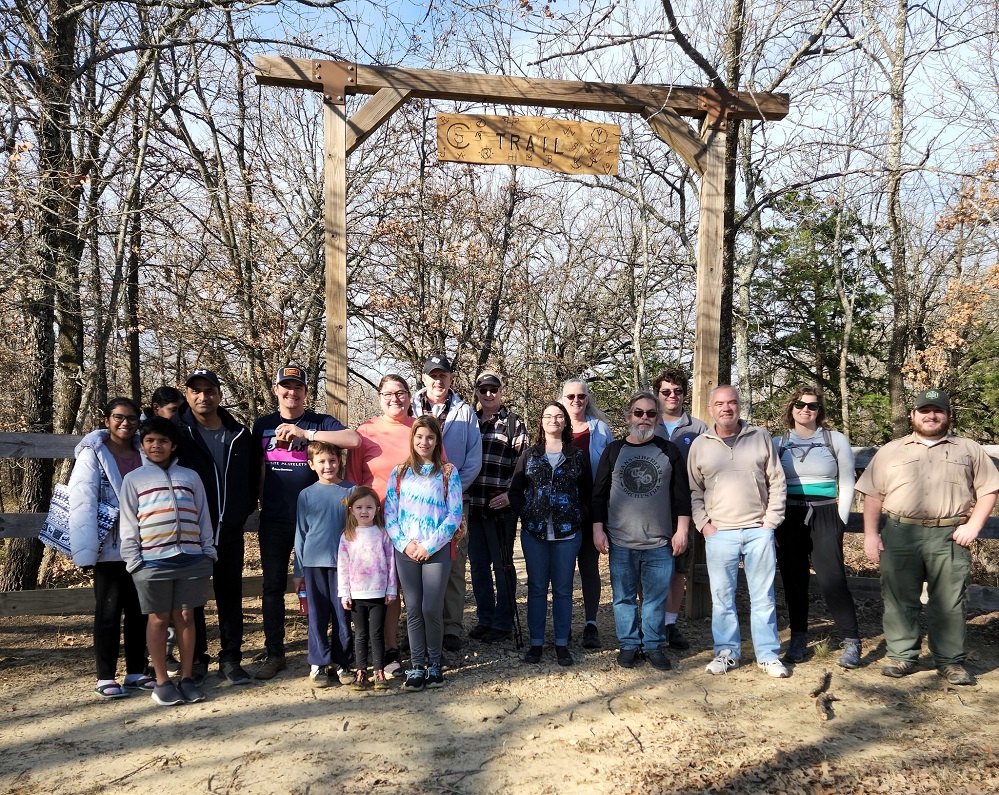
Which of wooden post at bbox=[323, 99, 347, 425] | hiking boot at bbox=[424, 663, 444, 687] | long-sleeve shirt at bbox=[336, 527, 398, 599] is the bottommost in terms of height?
hiking boot at bbox=[424, 663, 444, 687]

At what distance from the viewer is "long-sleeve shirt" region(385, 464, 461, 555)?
14.0 ft

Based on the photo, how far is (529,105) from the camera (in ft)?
17.7

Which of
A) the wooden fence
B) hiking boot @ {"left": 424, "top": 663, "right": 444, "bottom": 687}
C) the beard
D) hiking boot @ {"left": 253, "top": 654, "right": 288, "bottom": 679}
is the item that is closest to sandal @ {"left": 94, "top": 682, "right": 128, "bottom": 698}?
hiking boot @ {"left": 253, "top": 654, "right": 288, "bottom": 679}

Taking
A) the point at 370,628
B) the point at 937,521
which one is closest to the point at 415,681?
the point at 370,628

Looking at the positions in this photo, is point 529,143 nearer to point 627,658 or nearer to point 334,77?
point 334,77

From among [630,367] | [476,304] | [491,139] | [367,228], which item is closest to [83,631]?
[491,139]

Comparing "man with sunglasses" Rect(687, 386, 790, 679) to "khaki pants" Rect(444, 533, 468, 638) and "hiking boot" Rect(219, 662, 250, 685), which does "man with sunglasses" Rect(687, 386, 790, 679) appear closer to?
"khaki pants" Rect(444, 533, 468, 638)

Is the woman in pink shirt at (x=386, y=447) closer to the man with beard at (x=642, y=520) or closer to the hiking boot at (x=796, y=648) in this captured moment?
the man with beard at (x=642, y=520)

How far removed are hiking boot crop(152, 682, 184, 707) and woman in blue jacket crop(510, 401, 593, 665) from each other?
2.11 meters

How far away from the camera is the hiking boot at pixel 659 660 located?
4.64 m

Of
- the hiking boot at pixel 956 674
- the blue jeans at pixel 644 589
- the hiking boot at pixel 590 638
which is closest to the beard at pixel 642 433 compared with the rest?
the blue jeans at pixel 644 589

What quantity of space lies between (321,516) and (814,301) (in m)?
14.0

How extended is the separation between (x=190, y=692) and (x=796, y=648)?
150 inches

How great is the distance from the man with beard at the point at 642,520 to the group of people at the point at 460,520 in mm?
13
